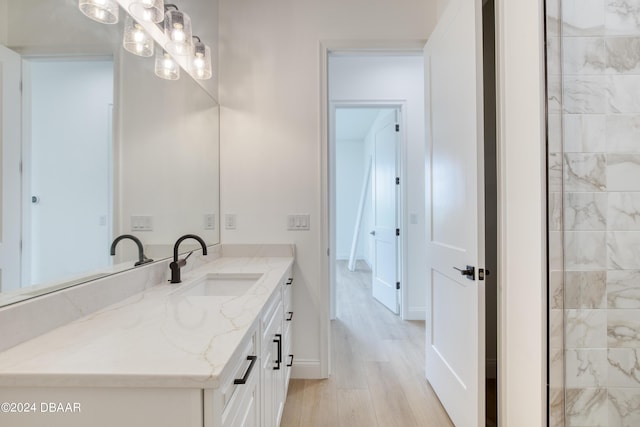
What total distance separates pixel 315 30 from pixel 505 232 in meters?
1.83

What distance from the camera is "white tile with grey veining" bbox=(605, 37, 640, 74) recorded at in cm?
111

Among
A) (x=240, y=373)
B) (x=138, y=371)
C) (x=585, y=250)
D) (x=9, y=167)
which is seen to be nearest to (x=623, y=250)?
(x=585, y=250)

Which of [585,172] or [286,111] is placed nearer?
[585,172]

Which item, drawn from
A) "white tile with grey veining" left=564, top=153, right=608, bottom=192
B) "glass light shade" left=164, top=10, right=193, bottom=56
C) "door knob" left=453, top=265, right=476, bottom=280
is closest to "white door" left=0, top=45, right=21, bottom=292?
"glass light shade" left=164, top=10, right=193, bottom=56

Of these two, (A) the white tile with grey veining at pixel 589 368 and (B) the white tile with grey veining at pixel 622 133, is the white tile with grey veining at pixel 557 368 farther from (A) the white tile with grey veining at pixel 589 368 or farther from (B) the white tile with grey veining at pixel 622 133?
(B) the white tile with grey veining at pixel 622 133

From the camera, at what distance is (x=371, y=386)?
208cm

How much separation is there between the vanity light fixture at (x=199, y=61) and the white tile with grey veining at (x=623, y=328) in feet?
7.42

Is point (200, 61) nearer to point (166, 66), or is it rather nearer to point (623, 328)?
point (166, 66)

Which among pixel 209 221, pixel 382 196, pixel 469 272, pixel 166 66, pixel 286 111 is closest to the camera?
pixel 469 272

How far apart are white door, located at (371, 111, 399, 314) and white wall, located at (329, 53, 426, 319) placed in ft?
0.59

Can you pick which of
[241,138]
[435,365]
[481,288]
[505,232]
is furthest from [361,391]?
[241,138]

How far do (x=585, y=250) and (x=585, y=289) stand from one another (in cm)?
15

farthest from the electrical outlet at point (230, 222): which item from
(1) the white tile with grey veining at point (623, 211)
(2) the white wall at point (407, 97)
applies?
(1) the white tile with grey veining at point (623, 211)

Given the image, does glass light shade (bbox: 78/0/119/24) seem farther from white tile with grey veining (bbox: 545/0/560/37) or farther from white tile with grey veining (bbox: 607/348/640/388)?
white tile with grey veining (bbox: 607/348/640/388)
